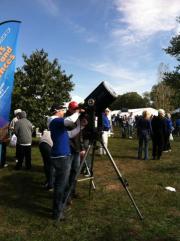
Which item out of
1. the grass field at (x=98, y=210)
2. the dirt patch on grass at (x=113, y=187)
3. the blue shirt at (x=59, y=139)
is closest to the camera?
the grass field at (x=98, y=210)

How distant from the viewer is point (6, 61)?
962 cm

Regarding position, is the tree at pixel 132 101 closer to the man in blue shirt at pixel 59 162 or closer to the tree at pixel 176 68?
the tree at pixel 176 68

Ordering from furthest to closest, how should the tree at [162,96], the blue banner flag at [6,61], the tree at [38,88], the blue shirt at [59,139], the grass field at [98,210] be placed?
the tree at [162,96] → the tree at [38,88] → the blue banner flag at [6,61] → the blue shirt at [59,139] → the grass field at [98,210]

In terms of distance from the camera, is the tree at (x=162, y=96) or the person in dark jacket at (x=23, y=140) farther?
the tree at (x=162, y=96)

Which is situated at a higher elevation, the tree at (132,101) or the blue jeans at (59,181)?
the tree at (132,101)

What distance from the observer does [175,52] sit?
34188 mm

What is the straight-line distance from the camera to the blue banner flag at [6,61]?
Answer: 9.54 meters

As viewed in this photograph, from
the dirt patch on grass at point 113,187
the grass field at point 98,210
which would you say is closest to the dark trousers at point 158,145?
the grass field at point 98,210

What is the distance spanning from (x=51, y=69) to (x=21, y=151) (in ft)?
23.5

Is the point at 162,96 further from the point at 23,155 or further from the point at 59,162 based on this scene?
the point at 59,162

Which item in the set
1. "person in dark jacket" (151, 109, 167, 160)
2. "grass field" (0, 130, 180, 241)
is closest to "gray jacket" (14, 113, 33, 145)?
"grass field" (0, 130, 180, 241)

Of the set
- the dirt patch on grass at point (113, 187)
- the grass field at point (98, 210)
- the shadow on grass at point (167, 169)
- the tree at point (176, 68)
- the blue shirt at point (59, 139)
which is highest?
the tree at point (176, 68)

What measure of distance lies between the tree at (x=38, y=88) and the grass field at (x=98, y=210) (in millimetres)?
6260

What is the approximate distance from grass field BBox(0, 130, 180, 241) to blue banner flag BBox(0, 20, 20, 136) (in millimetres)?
1929
